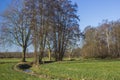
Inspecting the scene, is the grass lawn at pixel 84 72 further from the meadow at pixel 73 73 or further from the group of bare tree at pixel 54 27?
the group of bare tree at pixel 54 27

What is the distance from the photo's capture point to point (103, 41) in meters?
89.9

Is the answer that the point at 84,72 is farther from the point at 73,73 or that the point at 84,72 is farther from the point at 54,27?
the point at 54,27

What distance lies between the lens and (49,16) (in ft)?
167

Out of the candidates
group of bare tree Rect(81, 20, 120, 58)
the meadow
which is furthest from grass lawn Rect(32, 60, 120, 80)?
group of bare tree Rect(81, 20, 120, 58)

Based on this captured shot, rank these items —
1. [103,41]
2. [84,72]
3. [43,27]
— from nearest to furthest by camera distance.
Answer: [84,72] < [43,27] < [103,41]

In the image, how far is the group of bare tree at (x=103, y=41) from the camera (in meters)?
85.0

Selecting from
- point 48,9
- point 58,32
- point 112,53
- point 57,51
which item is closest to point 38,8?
point 48,9

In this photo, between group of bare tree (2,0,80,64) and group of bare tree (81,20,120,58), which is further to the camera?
group of bare tree (81,20,120,58)

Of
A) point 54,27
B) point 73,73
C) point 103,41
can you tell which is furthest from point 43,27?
point 103,41

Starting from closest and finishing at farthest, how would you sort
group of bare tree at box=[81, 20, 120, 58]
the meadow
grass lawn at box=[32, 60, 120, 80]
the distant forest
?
grass lawn at box=[32, 60, 120, 80], the meadow, the distant forest, group of bare tree at box=[81, 20, 120, 58]

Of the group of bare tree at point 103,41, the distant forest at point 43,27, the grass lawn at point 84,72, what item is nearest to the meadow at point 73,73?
the grass lawn at point 84,72

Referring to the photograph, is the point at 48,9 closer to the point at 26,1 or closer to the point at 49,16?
the point at 49,16

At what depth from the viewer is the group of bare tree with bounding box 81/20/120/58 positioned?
85.0m

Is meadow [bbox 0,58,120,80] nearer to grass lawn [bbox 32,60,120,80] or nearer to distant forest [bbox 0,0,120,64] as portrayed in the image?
grass lawn [bbox 32,60,120,80]
